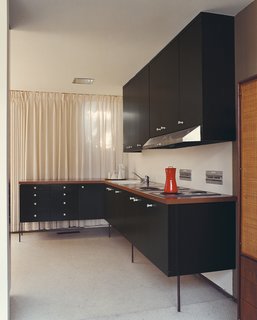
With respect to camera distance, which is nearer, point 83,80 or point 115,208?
point 115,208

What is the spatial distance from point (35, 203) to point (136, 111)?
205 centimetres

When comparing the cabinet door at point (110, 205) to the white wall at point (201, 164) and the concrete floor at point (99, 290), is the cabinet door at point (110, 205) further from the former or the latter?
the white wall at point (201, 164)

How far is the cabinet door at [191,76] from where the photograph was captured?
2439 millimetres

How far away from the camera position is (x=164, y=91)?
3113 mm

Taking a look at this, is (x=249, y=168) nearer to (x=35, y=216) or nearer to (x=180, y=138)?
(x=180, y=138)

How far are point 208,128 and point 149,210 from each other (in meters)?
0.89

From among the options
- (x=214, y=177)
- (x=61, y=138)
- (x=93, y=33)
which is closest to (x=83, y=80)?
(x=61, y=138)

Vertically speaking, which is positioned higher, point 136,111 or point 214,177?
point 136,111

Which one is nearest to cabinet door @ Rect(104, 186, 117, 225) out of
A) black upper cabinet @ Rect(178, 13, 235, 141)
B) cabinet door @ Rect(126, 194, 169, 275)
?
cabinet door @ Rect(126, 194, 169, 275)

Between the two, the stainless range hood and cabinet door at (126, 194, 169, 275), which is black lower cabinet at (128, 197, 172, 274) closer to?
cabinet door at (126, 194, 169, 275)

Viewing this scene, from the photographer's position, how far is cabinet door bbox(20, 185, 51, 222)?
4523 millimetres

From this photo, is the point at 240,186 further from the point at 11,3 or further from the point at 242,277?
the point at 11,3

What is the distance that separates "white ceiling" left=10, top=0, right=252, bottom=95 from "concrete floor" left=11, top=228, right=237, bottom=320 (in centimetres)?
235

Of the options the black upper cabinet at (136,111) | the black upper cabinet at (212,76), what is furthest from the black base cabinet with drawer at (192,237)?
the black upper cabinet at (136,111)
